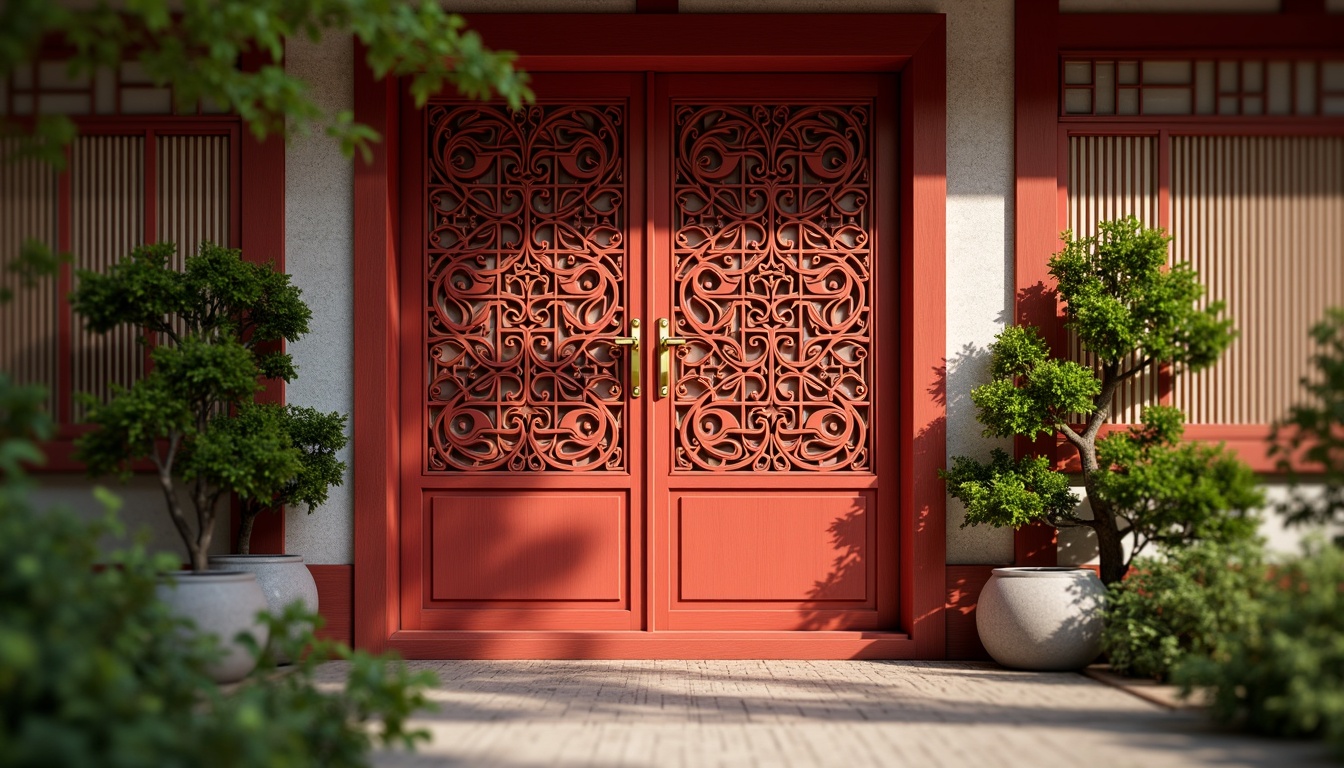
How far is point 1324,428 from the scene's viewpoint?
4.07m

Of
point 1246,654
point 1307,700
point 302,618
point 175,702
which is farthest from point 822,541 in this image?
point 175,702

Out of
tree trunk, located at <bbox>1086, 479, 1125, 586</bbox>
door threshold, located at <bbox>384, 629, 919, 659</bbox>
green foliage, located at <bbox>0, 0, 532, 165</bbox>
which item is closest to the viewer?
green foliage, located at <bbox>0, 0, 532, 165</bbox>

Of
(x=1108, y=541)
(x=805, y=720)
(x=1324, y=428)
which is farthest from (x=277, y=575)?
(x=1324, y=428)

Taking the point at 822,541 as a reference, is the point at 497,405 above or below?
above

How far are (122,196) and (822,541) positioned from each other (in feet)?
11.5

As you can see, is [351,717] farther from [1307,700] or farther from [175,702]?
[1307,700]

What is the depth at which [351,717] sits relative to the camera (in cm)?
403

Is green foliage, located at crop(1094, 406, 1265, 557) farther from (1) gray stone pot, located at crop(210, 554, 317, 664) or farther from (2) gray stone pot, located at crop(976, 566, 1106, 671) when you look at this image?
(1) gray stone pot, located at crop(210, 554, 317, 664)

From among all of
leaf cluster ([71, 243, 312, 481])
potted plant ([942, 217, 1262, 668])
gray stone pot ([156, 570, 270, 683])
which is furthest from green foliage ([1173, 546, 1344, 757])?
leaf cluster ([71, 243, 312, 481])

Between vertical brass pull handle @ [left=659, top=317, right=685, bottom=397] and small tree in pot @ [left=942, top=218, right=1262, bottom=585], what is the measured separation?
1.31m

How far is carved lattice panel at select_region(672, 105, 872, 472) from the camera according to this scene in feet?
18.4

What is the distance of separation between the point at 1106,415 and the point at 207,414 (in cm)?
374

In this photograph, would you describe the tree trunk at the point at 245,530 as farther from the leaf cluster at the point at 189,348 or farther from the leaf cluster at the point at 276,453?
the leaf cluster at the point at 189,348

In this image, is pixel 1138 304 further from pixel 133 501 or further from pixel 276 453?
pixel 133 501
